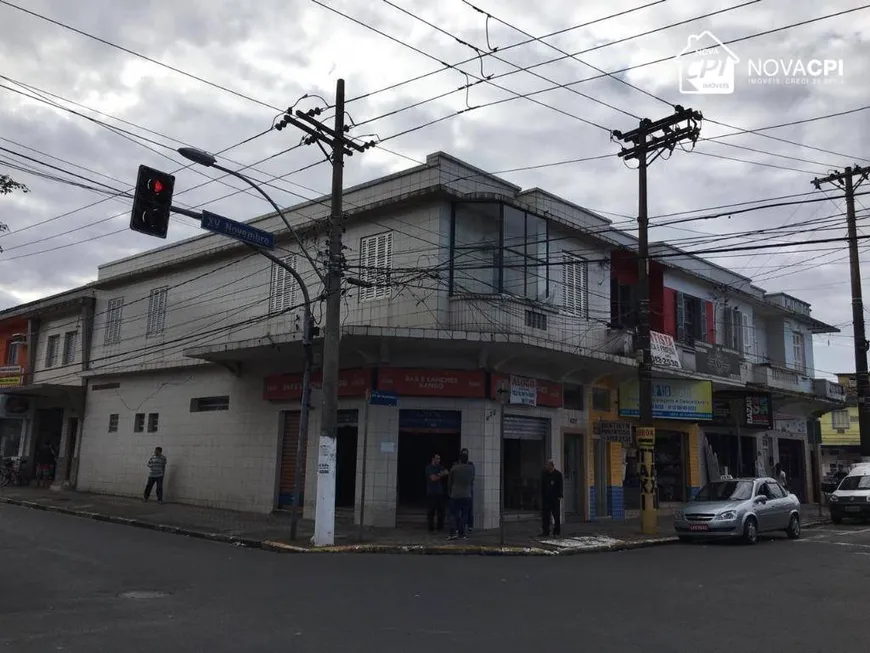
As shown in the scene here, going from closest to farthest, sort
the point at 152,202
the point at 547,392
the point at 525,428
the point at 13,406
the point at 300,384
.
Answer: the point at 152,202, the point at 525,428, the point at 547,392, the point at 300,384, the point at 13,406

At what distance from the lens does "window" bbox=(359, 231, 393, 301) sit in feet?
61.8

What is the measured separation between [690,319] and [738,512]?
36.7 ft

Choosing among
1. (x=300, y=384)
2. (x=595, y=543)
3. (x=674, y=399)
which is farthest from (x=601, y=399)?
(x=300, y=384)

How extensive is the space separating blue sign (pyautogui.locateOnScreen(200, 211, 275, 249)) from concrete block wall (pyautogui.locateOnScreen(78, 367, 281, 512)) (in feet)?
24.6

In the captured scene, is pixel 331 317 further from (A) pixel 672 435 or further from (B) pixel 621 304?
(A) pixel 672 435

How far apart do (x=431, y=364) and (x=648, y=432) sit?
18.4ft

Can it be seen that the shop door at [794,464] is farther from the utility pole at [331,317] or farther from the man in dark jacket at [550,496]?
the utility pole at [331,317]

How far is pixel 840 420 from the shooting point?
57781 mm

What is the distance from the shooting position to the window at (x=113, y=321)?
28250mm

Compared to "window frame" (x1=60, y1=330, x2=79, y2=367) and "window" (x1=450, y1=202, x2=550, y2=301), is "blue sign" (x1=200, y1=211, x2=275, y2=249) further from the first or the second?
"window frame" (x1=60, y1=330, x2=79, y2=367)

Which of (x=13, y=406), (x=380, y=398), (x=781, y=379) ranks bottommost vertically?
(x=380, y=398)

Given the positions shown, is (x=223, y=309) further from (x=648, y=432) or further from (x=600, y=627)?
(x=600, y=627)

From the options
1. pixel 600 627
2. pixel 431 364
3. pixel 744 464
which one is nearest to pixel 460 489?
pixel 431 364

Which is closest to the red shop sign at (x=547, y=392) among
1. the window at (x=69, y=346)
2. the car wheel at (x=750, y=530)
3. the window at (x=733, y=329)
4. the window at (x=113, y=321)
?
the car wheel at (x=750, y=530)
